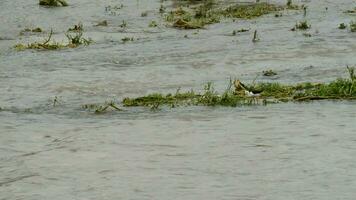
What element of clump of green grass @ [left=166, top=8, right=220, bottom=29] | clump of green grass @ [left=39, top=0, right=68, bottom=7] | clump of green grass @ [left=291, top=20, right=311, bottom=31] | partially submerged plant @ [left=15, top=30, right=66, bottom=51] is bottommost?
partially submerged plant @ [left=15, top=30, right=66, bottom=51]

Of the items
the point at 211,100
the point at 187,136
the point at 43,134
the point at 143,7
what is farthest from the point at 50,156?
the point at 143,7

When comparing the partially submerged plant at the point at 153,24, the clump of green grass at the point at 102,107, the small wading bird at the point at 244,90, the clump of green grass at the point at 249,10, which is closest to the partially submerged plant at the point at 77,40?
the partially submerged plant at the point at 153,24

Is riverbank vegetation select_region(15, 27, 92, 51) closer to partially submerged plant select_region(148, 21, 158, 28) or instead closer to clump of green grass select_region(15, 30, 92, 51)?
clump of green grass select_region(15, 30, 92, 51)

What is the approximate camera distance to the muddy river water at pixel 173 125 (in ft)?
27.3

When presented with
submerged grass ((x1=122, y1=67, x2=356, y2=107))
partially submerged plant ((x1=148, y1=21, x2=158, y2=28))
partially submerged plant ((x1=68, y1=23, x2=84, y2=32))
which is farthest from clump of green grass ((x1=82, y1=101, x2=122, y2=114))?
partially submerged plant ((x1=148, y1=21, x2=158, y2=28))

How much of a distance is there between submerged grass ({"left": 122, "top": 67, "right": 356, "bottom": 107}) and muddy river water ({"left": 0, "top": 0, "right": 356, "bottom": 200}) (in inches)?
10.2

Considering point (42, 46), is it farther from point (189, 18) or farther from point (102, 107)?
point (102, 107)

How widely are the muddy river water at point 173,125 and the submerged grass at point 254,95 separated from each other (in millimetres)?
258

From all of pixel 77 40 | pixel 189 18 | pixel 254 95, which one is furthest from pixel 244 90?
pixel 189 18

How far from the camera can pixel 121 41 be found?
19.4 metres

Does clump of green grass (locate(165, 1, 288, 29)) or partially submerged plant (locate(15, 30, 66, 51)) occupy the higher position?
clump of green grass (locate(165, 1, 288, 29))

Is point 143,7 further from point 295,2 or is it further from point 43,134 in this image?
point 43,134

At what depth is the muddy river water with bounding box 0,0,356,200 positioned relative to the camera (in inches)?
327

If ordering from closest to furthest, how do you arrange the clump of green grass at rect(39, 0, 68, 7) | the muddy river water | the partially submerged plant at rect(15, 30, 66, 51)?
the muddy river water → the partially submerged plant at rect(15, 30, 66, 51) → the clump of green grass at rect(39, 0, 68, 7)
